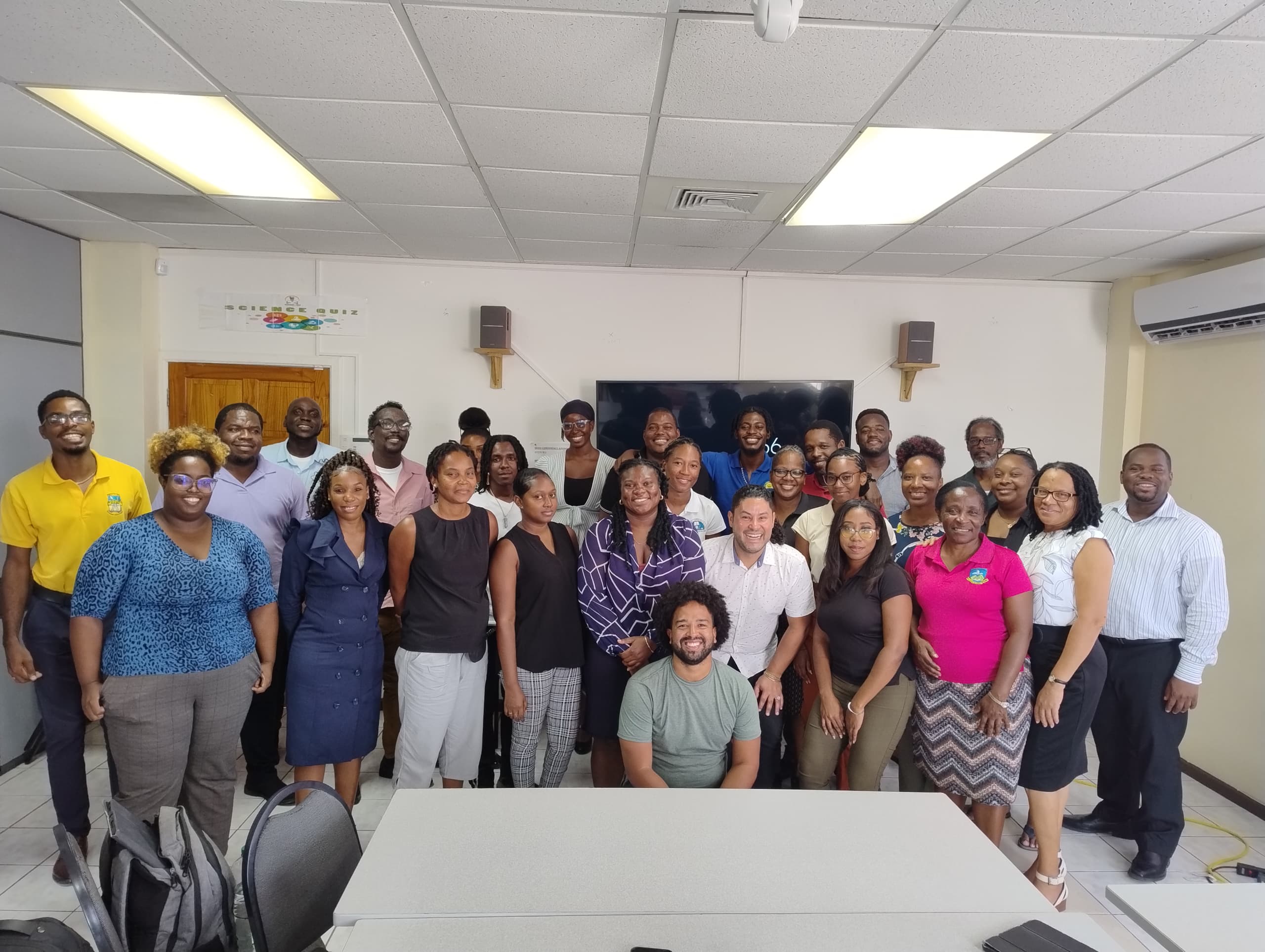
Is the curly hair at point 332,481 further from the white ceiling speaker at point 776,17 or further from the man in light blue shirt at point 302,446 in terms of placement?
the white ceiling speaker at point 776,17

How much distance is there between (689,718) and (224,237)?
412 centimetres

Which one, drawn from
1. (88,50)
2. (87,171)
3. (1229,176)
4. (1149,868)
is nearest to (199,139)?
(88,50)

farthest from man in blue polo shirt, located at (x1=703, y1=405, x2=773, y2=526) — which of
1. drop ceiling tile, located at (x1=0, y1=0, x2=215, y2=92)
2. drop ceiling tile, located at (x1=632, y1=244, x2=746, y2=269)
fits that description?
drop ceiling tile, located at (x1=0, y1=0, x2=215, y2=92)

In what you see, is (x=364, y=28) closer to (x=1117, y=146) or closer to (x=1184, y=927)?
(x=1117, y=146)

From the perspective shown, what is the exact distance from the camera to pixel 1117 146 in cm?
258

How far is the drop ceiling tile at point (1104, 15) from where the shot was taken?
1.73 m

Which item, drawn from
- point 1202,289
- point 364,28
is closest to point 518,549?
point 364,28

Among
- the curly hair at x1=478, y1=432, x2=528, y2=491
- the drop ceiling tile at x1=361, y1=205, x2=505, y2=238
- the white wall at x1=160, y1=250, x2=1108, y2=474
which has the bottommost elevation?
the curly hair at x1=478, y1=432, x2=528, y2=491

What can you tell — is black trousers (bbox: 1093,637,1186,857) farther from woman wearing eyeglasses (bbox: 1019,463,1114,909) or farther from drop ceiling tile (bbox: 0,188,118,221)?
drop ceiling tile (bbox: 0,188,118,221)

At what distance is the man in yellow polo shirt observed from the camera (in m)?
2.71

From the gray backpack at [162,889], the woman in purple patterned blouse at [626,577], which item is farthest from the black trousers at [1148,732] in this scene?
the gray backpack at [162,889]

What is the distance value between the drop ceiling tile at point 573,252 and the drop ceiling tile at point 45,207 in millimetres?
2302

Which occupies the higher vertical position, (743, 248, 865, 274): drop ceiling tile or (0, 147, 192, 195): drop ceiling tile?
(743, 248, 865, 274): drop ceiling tile

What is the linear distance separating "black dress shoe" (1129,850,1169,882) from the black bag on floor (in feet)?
11.9
